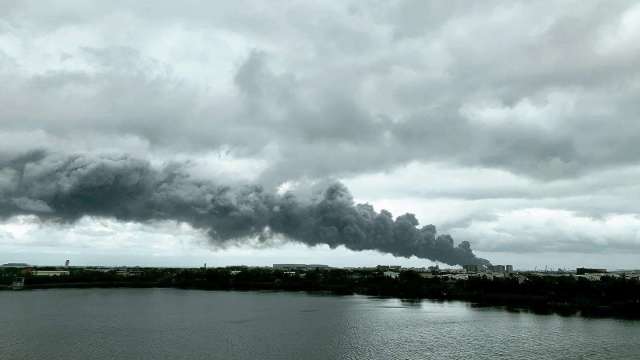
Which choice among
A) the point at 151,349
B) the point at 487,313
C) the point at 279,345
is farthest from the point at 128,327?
the point at 487,313

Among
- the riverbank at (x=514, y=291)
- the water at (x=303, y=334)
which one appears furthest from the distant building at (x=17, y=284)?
the water at (x=303, y=334)

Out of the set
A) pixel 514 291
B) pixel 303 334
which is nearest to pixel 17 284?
pixel 303 334

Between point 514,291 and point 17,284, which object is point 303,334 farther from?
point 17,284

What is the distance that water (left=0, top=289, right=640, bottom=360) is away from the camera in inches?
2411

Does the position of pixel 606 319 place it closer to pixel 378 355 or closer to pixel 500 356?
pixel 500 356

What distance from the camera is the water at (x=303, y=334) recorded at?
61250 mm

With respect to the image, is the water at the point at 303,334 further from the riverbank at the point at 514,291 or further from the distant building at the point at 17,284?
the distant building at the point at 17,284

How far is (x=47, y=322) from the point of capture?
282ft

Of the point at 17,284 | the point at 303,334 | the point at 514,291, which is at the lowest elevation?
the point at 303,334

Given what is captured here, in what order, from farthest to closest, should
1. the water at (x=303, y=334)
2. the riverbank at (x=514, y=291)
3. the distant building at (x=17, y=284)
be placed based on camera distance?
the distant building at (x=17, y=284)
the riverbank at (x=514, y=291)
the water at (x=303, y=334)

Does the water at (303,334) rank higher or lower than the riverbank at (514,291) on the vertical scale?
lower

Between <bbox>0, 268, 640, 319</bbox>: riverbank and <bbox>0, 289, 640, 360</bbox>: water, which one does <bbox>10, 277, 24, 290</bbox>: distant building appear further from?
<bbox>0, 289, 640, 360</bbox>: water

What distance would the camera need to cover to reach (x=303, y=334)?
7619 cm

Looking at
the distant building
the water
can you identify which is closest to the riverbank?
the distant building
